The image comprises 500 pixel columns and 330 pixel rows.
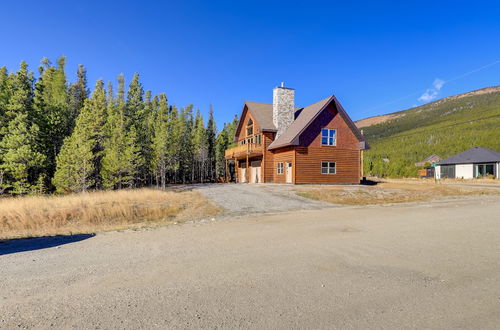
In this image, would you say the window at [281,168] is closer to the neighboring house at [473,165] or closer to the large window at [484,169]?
the neighboring house at [473,165]

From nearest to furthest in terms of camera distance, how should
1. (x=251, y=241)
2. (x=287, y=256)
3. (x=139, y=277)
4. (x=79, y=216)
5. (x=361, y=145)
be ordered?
(x=139, y=277)
(x=287, y=256)
(x=251, y=241)
(x=79, y=216)
(x=361, y=145)

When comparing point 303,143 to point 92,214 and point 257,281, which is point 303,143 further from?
point 257,281

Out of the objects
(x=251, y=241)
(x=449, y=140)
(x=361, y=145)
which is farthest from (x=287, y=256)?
(x=449, y=140)

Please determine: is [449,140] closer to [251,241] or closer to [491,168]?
[491,168]

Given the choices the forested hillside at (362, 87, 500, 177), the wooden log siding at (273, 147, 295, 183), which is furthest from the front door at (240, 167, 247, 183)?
the forested hillside at (362, 87, 500, 177)

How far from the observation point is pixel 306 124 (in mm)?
25875

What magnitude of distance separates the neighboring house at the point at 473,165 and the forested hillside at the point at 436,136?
606 centimetres

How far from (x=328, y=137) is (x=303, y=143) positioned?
304 centimetres

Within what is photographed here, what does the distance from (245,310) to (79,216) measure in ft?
38.5

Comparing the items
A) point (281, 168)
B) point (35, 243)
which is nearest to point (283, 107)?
point (281, 168)

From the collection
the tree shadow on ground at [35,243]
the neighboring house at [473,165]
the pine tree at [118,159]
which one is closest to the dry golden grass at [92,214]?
the tree shadow on ground at [35,243]

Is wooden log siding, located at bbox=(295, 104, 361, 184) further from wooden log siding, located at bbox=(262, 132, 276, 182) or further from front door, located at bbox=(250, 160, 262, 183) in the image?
front door, located at bbox=(250, 160, 262, 183)

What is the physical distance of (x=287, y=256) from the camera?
561 centimetres

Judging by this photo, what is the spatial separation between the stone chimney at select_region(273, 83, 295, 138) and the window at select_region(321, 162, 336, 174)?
550 cm
